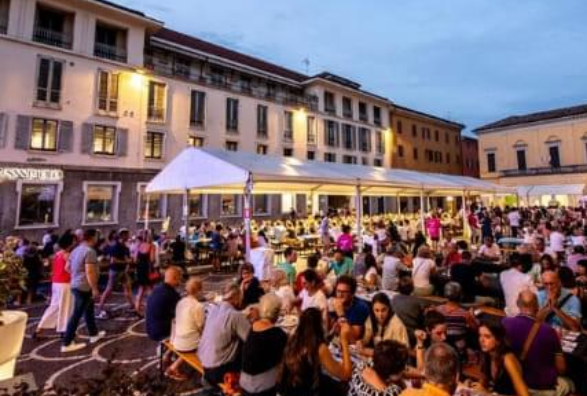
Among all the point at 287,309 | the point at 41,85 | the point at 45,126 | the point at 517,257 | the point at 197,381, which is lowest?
the point at 197,381

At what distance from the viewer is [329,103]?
32312 millimetres

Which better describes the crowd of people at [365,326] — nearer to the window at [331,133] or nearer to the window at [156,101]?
the window at [156,101]

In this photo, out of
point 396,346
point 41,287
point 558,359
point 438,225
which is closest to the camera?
point 396,346

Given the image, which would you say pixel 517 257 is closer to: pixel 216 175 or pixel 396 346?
pixel 396 346

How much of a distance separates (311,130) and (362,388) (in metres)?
28.2

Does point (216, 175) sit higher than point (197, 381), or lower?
higher

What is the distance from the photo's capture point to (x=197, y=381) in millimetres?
4090

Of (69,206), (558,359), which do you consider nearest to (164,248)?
(69,206)

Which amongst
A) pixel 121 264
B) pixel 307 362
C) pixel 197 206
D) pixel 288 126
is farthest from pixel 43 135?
pixel 307 362

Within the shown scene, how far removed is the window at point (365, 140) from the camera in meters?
34.2

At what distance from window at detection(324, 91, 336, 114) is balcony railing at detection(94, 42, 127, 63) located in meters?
17.5

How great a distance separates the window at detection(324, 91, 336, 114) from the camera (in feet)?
104

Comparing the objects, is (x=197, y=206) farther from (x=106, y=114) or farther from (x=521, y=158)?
(x=521, y=158)

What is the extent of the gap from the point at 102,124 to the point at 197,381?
18.2m
